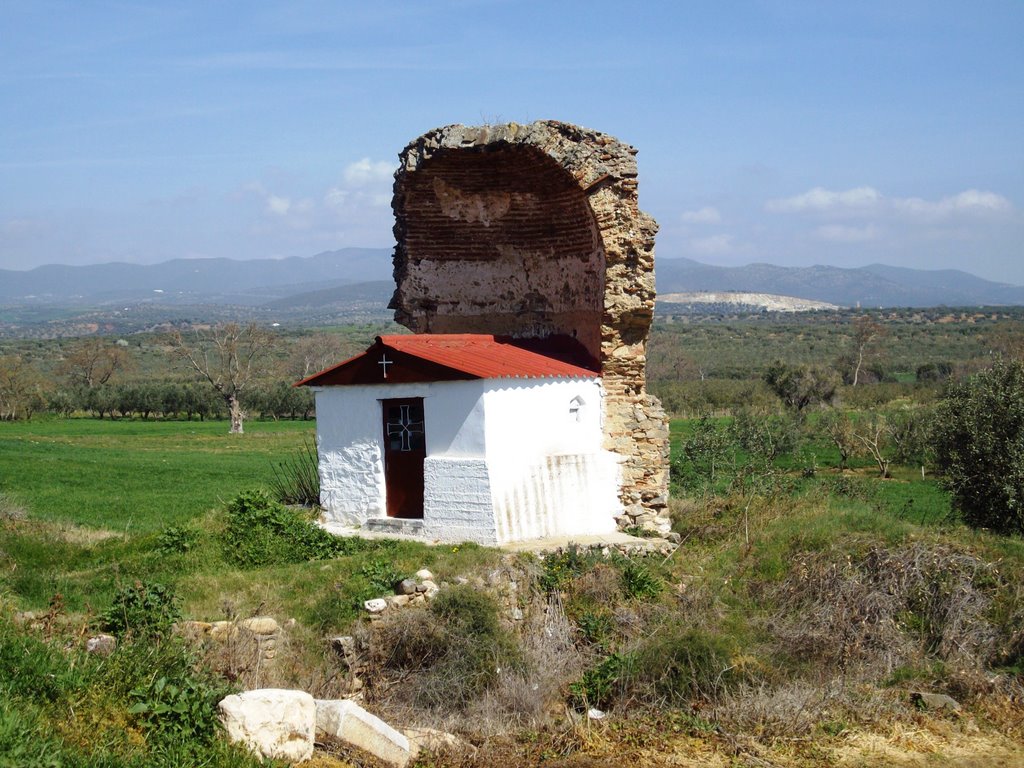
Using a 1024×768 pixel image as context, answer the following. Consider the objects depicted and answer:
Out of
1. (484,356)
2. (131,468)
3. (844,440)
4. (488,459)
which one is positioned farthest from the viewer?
(844,440)

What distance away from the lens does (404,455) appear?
14.1 m

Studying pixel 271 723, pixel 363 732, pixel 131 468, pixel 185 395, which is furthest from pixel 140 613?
pixel 185 395

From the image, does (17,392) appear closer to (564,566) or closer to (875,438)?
(875,438)

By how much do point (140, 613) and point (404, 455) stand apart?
4924 millimetres

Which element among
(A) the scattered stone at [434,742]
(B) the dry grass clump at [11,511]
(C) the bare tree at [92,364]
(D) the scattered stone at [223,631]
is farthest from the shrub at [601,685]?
(C) the bare tree at [92,364]

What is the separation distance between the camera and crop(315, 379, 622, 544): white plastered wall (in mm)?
13312

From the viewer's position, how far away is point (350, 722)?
28.0 feet

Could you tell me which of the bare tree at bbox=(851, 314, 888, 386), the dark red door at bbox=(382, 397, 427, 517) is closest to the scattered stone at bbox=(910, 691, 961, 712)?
the dark red door at bbox=(382, 397, 427, 517)

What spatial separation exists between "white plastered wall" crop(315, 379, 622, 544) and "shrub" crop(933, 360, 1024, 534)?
5664mm

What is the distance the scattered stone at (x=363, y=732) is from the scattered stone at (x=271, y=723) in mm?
259

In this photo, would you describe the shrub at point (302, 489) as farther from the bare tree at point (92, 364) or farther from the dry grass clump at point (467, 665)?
the bare tree at point (92, 364)

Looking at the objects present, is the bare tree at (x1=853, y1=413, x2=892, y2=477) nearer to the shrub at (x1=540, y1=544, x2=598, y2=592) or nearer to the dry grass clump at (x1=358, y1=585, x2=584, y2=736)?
the shrub at (x1=540, y1=544, x2=598, y2=592)

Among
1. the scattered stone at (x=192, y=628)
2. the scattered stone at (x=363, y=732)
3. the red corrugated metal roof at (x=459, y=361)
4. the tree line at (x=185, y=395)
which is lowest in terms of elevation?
the tree line at (x=185, y=395)

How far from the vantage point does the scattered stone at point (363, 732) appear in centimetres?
845
